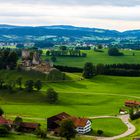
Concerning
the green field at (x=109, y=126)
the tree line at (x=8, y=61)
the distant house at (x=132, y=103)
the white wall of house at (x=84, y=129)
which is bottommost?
the green field at (x=109, y=126)

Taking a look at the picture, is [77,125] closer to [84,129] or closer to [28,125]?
[84,129]

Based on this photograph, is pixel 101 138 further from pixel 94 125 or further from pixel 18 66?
pixel 18 66

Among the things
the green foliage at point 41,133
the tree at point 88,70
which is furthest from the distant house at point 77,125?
the tree at point 88,70

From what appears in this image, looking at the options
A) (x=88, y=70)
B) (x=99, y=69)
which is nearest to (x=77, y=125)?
(x=88, y=70)

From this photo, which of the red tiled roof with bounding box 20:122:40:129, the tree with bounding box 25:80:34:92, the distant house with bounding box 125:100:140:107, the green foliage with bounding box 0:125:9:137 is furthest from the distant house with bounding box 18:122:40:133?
the tree with bounding box 25:80:34:92

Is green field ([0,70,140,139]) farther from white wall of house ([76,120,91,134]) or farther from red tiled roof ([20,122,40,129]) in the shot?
red tiled roof ([20,122,40,129])

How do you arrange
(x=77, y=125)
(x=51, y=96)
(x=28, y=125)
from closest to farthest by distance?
(x=28, y=125) → (x=77, y=125) → (x=51, y=96)

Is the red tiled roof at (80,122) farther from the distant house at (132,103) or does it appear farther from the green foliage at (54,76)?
the green foliage at (54,76)

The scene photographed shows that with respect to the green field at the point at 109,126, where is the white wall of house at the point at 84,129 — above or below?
above
